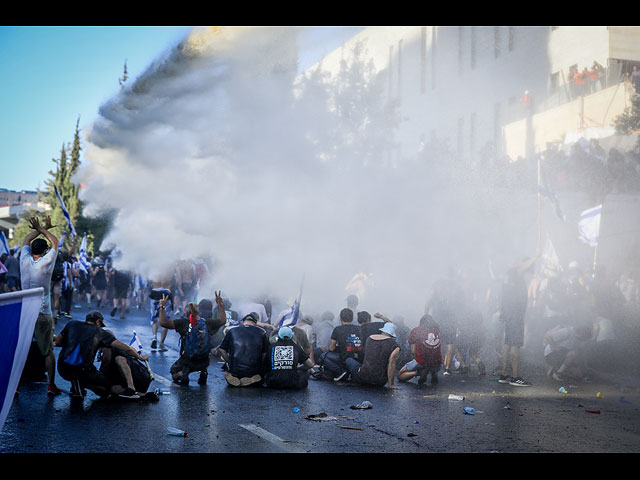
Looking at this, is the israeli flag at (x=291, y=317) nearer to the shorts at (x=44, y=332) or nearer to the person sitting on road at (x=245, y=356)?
the person sitting on road at (x=245, y=356)

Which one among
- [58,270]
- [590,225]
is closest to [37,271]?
[58,270]

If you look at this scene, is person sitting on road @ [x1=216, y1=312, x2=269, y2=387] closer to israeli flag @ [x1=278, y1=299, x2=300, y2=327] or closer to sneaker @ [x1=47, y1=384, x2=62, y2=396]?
israeli flag @ [x1=278, y1=299, x2=300, y2=327]

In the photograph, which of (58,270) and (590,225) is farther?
(58,270)

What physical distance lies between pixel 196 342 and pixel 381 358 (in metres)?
2.61

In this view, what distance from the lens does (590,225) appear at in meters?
13.2

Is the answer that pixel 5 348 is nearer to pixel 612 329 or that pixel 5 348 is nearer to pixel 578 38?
pixel 612 329

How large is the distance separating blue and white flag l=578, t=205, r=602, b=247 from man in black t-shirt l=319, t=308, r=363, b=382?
6335 millimetres

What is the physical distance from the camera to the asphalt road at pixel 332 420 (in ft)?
17.8

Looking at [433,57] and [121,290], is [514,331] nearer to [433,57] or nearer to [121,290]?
[121,290]

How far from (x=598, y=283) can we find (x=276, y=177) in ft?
24.2

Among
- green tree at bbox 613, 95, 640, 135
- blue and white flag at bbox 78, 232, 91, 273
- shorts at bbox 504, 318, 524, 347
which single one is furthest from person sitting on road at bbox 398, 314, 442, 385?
blue and white flag at bbox 78, 232, 91, 273

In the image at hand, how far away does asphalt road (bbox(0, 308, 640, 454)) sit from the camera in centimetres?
541

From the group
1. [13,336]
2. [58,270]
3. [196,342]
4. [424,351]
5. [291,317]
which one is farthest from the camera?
[58,270]
